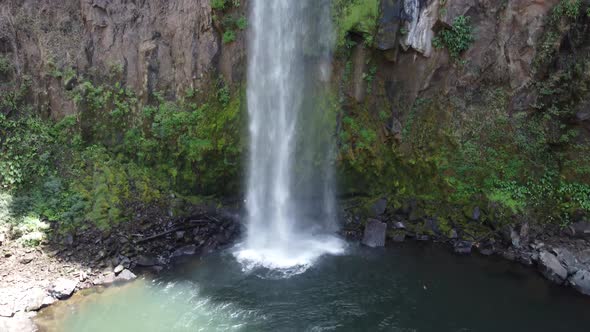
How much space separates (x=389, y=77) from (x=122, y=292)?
11.3 meters

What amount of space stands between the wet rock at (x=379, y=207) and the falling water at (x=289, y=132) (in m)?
1.57

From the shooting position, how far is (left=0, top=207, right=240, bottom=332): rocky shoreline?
10.3 metres

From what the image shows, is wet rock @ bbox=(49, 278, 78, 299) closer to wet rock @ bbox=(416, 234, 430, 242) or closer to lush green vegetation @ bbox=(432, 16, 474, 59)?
wet rock @ bbox=(416, 234, 430, 242)

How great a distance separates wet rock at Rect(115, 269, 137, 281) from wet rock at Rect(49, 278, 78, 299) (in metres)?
1.11

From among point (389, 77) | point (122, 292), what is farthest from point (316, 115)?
point (122, 292)

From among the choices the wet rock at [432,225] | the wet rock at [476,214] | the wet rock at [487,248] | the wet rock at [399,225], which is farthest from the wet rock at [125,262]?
the wet rock at [476,214]

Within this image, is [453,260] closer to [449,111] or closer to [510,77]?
[449,111]

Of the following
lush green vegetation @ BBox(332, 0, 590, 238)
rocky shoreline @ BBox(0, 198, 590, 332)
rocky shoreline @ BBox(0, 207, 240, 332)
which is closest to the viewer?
rocky shoreline @ BBox(0, 207, 240, 332)

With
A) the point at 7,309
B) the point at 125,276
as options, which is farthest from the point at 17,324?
the point at 125,276

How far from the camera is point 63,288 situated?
10711mm

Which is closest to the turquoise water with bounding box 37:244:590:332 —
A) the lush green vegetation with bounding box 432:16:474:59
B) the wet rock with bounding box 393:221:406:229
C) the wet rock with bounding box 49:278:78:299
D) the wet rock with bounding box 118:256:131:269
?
the wet rock with bounding box 49:278:78:299

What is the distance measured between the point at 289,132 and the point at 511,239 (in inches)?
325

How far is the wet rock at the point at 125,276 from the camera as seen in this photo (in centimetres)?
1151

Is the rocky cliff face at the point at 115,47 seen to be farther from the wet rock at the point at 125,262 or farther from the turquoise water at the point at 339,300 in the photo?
the turquoise water at the point at 339,300
